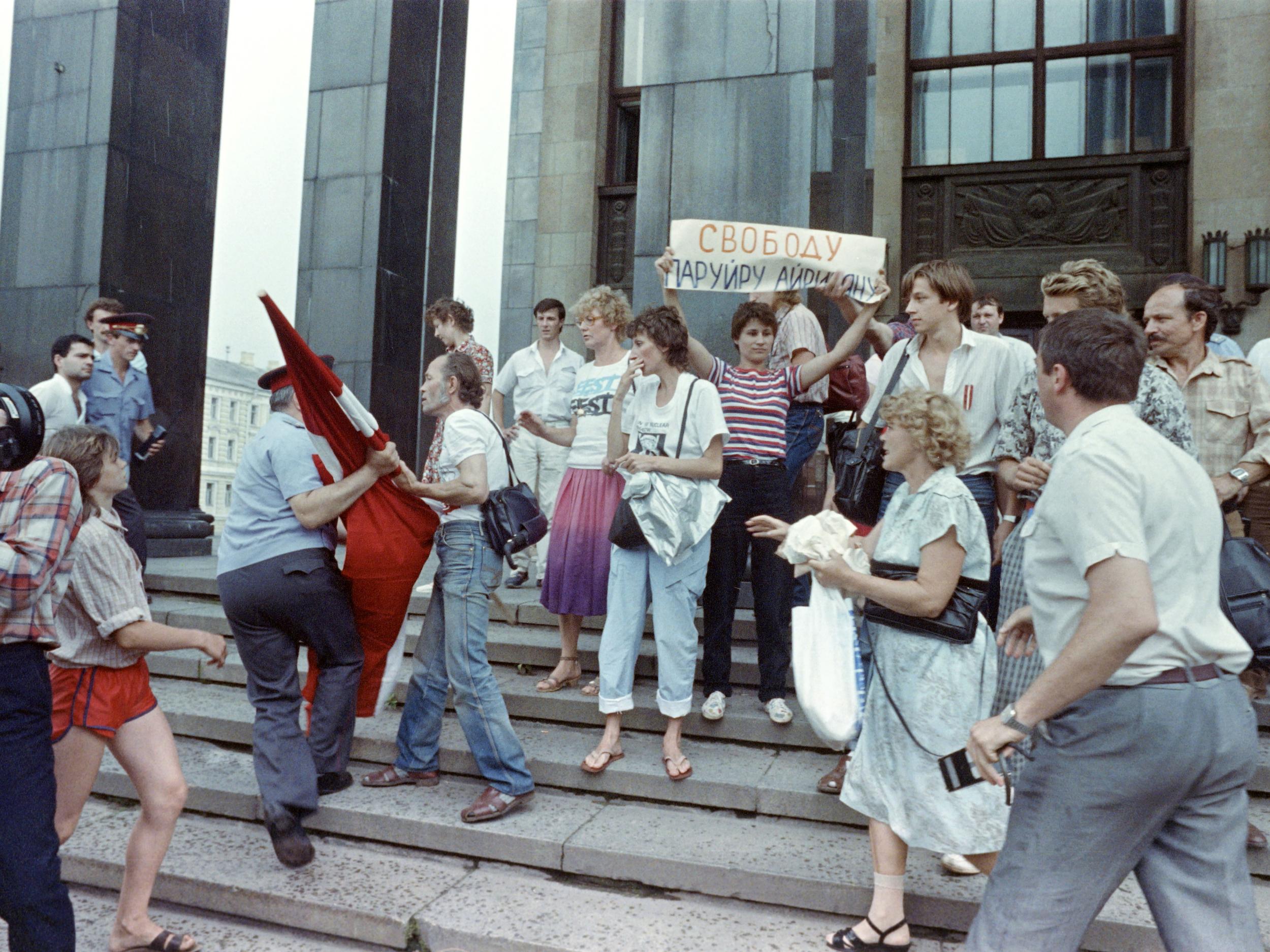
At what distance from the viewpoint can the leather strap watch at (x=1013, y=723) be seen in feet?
6.48

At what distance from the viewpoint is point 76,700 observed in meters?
3.05

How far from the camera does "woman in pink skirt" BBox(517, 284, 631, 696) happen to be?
504 cm

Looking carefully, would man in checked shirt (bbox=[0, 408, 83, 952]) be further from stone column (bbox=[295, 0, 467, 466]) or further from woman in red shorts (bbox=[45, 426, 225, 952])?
stone column (bbox=[295, 0, 467, 466])

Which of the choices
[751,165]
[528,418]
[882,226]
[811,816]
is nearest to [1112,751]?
[811,816]

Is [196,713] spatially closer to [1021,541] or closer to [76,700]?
[76,700]

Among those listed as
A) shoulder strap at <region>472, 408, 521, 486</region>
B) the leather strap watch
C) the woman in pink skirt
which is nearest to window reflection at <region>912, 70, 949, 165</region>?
the woman in pink skirt

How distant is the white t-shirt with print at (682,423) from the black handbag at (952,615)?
1.49 metres

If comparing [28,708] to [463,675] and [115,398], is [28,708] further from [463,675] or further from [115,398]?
[115,398]

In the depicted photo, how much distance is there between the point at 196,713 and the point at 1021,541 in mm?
4081

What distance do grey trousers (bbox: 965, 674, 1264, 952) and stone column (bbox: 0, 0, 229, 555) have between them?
7635mm

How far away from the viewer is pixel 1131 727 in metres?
1.94

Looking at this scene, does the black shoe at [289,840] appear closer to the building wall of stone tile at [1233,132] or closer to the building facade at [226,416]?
the building wall of stone tile at [1233,132]

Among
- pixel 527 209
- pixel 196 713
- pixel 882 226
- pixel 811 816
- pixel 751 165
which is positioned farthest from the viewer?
pixel 527 209

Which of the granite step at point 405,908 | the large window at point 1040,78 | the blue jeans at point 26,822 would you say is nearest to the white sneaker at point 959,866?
the granite step at point 405,908
